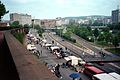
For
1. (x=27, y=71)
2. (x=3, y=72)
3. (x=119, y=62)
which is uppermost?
(x=27, y=71)

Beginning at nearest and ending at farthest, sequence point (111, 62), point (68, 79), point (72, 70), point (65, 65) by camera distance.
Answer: point (68, 79) < point (72, 70) < point (65, 65) < point (111, 62)

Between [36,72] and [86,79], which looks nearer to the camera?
[36,72]

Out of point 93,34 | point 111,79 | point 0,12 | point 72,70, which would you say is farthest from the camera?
point 93,34

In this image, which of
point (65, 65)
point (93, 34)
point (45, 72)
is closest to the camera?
point (45, 72)

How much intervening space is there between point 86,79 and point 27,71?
78.6ft

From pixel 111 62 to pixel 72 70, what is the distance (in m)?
10.4

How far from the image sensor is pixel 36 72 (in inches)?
161

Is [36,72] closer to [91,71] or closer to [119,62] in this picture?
[91,71]

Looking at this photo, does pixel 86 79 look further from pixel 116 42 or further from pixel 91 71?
pixel 116 42

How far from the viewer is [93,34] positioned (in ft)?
334

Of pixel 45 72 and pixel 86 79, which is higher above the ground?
pixel 45 72

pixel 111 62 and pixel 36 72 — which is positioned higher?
pixel 36 72

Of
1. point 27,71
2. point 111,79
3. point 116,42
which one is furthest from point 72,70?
point 116,42

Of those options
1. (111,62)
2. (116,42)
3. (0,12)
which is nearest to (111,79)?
(111,62)
